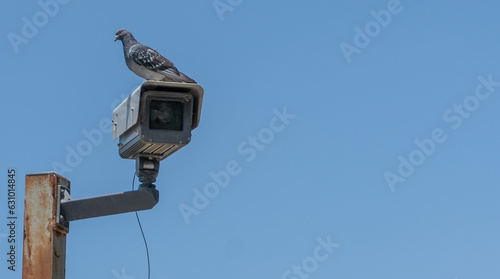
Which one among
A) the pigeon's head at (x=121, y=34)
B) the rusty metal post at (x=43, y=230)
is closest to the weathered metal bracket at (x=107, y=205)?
the rusty metal post at (x=43, y=230)

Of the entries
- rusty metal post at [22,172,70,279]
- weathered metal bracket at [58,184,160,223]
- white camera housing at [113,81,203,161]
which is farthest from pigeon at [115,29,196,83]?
rusty metal post at [22,172,70,279]

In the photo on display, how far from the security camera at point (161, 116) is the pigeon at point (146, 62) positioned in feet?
1.08

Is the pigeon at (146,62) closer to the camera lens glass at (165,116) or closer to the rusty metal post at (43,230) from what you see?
the camera lens glass at (165,116)

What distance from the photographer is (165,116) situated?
3283 mm

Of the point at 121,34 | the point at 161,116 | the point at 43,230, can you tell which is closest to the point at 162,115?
the point at 161,116

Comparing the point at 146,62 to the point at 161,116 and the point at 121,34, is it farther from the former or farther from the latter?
the point at 161,116

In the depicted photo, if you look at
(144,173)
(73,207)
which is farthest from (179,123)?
(73,207)

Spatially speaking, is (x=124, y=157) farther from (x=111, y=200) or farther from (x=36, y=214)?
(x=36, y=214)

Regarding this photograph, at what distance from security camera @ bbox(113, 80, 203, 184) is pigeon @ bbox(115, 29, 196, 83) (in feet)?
1.08

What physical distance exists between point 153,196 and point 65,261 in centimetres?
59

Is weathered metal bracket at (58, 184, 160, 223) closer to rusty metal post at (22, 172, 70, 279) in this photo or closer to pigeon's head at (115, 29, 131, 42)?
rusty metal post at (22, 172, 70, 279)

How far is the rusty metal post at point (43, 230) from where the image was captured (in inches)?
131

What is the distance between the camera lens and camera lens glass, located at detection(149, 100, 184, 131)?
3.28 meters

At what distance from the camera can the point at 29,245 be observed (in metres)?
3.34
